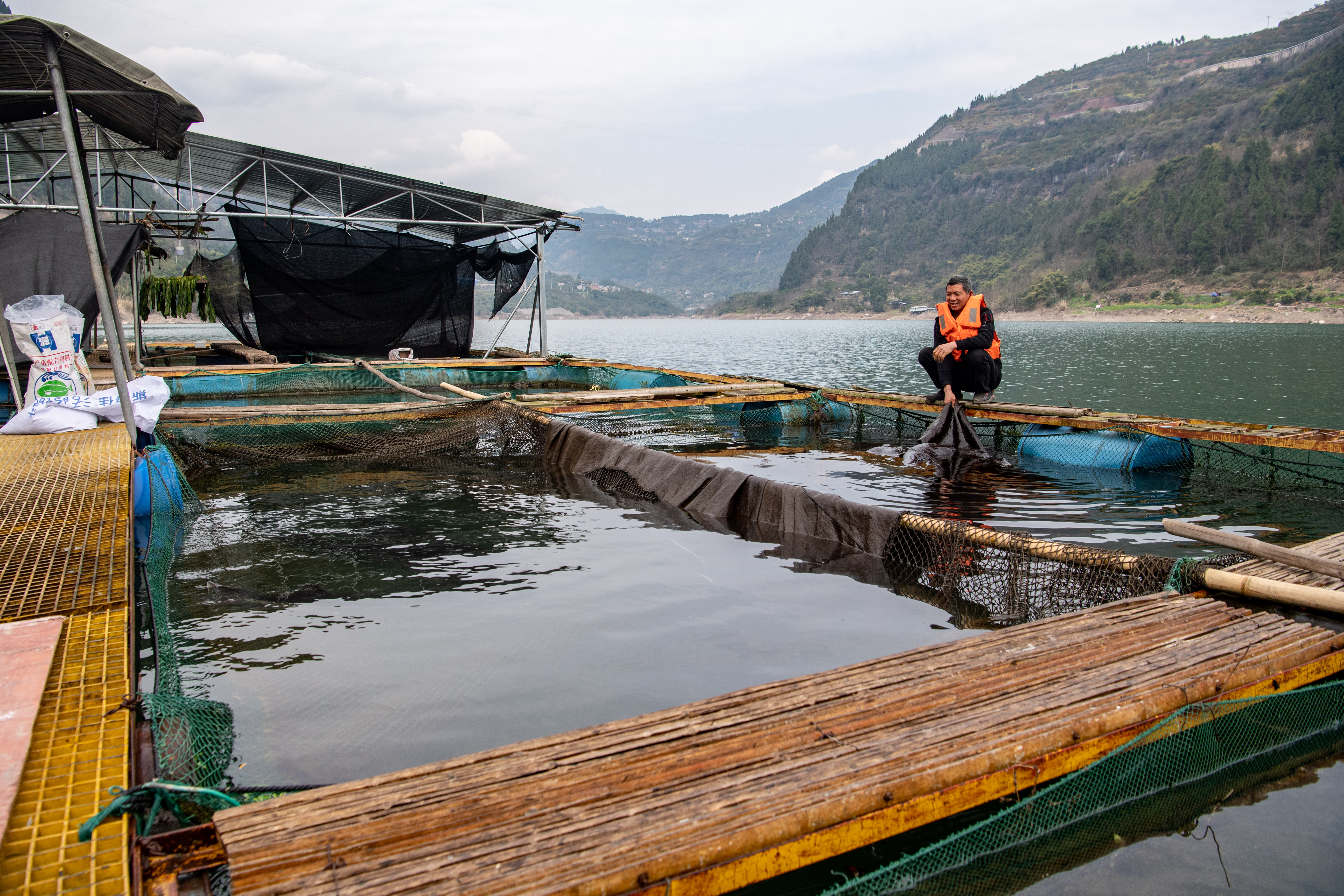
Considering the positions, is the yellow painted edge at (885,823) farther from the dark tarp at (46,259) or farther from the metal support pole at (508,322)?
the metal support pole at (508,322)

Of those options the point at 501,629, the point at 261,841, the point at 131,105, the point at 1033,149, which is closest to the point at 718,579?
the point at 501,629

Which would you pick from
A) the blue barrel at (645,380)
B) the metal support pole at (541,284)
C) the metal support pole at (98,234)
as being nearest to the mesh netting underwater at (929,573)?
the metal support pole at (98,234)

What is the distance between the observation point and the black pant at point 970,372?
30.1 ft

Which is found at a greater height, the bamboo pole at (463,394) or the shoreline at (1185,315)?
the shoreline at (1185,315)

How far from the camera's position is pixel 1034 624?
3.51 metres

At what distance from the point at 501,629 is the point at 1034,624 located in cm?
284

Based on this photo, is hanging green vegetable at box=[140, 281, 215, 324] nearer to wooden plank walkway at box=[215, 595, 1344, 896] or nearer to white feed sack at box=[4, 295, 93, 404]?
white feed sack at box=[4, 295, 93, 404]

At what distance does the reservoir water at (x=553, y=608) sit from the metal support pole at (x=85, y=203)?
5.05 ft

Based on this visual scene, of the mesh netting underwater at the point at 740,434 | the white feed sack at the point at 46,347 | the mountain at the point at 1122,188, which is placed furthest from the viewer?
the mountain at the point at 1122,188

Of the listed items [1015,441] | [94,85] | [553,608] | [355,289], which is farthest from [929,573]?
[355,289]

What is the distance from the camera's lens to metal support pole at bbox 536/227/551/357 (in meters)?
16.6

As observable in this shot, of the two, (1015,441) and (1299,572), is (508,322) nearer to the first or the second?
(1015,441)

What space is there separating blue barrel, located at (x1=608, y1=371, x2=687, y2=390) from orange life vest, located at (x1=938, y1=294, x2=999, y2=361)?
4.02 m

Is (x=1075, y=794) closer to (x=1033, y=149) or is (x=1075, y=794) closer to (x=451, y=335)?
(x=451, y=335)
